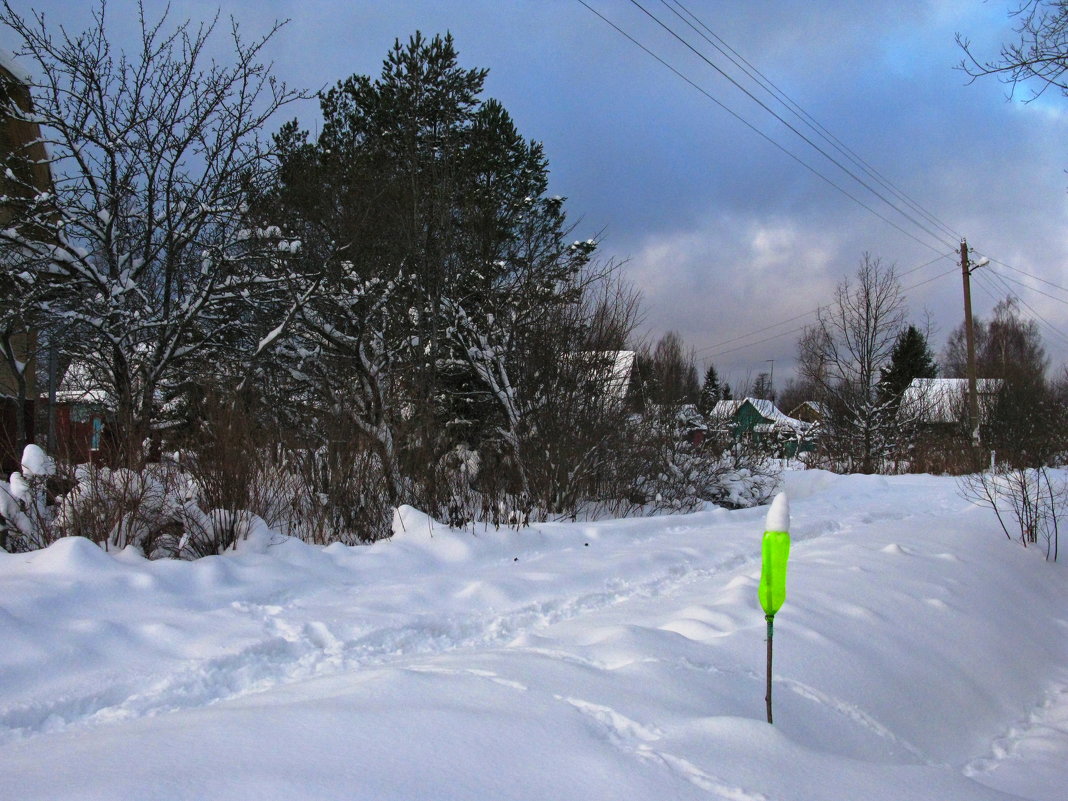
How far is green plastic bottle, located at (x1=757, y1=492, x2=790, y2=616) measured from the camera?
2.97m

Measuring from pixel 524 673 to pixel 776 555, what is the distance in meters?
1.34

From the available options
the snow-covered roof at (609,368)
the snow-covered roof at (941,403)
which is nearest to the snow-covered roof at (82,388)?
the snow-covered roof at (609,368)

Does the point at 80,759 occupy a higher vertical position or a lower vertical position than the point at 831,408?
lower

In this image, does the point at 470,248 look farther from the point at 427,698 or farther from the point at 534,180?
the point at 427,698

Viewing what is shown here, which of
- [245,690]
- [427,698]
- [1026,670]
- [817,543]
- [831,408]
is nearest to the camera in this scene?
[427,698]

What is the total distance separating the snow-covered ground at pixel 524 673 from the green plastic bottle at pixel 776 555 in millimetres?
490

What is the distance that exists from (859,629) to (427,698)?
326 cm

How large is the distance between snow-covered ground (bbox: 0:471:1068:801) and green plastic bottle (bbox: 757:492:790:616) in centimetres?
49

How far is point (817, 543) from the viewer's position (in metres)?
8.84

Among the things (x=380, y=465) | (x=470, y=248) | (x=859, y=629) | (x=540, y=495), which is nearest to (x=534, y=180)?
(x=470, y=248)

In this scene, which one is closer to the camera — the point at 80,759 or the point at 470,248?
the point at 80,759

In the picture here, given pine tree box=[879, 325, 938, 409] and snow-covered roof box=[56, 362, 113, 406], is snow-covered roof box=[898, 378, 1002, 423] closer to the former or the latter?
pine tree box=[879, 325, 938, 409]

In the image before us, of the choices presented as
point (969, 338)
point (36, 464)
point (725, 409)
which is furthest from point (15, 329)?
point (969, 338)

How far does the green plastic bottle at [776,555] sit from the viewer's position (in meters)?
2.97
